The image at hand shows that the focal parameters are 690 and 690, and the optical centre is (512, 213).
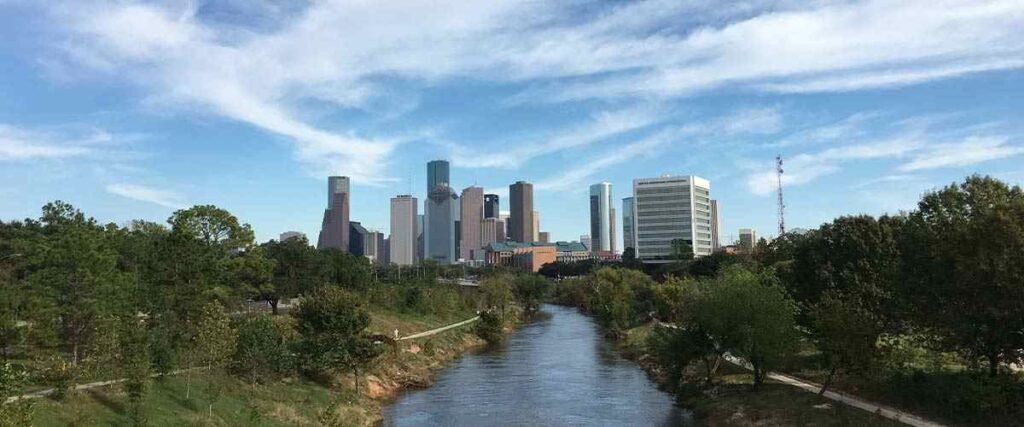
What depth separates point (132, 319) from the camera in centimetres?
4622

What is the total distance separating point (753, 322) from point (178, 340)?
1689 inches

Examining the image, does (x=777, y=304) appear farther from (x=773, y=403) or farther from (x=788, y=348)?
(x=773, y=403)

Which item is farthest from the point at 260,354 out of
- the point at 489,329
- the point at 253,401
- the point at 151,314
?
the point at 489,329

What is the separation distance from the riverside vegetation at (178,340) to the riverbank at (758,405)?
25865mm

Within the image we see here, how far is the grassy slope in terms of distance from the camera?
3500 centimetres

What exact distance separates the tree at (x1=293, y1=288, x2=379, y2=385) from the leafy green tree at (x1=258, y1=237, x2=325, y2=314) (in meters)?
33.1

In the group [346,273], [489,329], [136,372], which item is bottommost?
[489,329]

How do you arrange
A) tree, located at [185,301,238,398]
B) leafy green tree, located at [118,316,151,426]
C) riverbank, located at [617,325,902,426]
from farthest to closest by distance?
1. tree, located at [185,301,238,398]
2. riverbank, located at [617,325,902,426]
3. leafy green tree, located at [118,316,151,426]

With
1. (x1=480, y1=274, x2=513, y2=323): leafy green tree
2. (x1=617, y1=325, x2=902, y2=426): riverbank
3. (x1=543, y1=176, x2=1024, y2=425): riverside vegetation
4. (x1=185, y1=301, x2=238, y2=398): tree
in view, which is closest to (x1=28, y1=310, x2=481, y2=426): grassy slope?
(x1=185, y1=301, x2=238, y2=398): tree

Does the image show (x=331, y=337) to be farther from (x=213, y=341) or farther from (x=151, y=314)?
(x=213, y=341)

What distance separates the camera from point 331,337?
5994 centimetres

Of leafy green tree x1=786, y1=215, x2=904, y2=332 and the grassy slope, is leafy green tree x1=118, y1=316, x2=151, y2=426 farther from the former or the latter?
leafy green tree x1=786, y1=215, x2=904, y2=332

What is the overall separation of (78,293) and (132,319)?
367 cm

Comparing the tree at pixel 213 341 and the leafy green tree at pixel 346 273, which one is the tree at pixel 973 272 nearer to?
the tree at pixel 213 341
